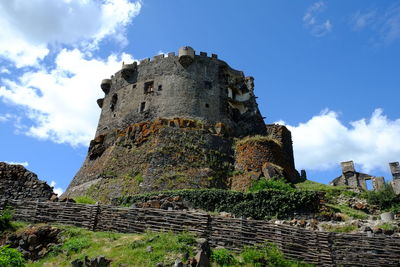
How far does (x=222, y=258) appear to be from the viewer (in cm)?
1262

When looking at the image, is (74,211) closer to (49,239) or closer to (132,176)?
(49,239)

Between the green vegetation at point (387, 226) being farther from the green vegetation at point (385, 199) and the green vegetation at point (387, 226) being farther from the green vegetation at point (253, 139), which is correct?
the green vegetation at point (253, 139)

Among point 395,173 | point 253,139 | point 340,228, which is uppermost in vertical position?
point 253,139

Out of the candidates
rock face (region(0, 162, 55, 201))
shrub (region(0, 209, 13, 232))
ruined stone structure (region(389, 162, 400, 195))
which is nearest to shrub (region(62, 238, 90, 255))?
shrub (region(0, 209, 13, 232))

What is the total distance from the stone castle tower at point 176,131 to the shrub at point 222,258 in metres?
14.5

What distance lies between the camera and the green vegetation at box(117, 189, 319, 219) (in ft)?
69.3

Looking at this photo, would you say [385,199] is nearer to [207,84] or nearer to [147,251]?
[147,251]

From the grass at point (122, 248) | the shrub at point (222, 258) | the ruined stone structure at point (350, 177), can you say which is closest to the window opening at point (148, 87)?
the ruined stone structure at point (350, 177)

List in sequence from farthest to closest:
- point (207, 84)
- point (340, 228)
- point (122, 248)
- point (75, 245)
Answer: point (207, 84) < point (340, 228) < point (75, 245) < point (122, 248)

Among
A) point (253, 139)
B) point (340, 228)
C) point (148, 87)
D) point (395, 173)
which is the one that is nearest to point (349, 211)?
point (340, 228)

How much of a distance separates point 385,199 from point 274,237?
498 inches

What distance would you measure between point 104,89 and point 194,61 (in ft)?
32.2

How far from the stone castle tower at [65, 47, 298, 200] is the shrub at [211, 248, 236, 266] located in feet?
47.5

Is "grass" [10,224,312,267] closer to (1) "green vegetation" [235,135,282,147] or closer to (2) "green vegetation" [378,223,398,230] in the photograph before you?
(2) "green vegetation" [378,223,398,230]
